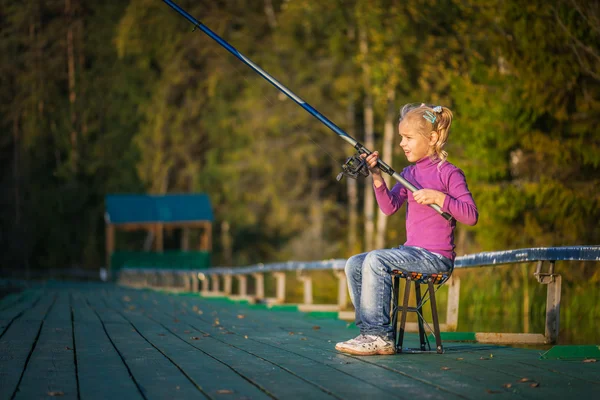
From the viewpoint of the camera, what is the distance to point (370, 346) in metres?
6.01

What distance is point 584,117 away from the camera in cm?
1670

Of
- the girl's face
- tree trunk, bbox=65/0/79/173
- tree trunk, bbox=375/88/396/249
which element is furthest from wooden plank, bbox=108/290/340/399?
tree trunk, bbox=65/0/79/173

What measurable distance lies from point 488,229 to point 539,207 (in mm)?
977

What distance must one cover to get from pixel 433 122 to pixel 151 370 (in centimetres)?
232

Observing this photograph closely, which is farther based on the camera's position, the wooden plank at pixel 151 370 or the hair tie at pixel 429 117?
the hair tie at pixel 429 117

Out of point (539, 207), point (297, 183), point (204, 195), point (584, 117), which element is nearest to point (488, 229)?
point (539, 207)

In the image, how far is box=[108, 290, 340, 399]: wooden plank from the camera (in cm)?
447

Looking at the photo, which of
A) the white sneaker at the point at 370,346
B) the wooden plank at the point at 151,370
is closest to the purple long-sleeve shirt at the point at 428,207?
the white sneaker at the point at 370,346

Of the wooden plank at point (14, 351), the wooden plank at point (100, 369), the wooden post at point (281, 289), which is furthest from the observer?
the wooden post at point (281, 289)

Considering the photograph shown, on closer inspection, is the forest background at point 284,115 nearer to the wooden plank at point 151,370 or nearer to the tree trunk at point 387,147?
the tree trunk at point 387,147

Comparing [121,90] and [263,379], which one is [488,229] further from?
[121,90]

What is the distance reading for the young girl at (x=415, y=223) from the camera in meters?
6.02

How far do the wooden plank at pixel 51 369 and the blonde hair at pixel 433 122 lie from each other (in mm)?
2512

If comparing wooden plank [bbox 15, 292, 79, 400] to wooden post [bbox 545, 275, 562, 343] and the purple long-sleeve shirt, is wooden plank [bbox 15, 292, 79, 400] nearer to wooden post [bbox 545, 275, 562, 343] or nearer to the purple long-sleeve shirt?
the purple long-sleeve shirt
